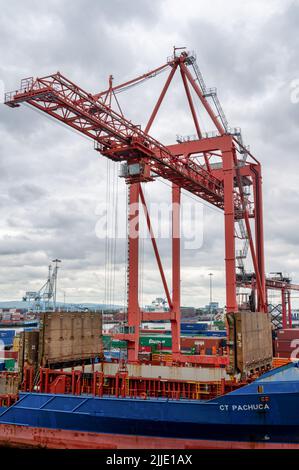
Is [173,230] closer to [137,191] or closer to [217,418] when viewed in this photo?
[137,191]

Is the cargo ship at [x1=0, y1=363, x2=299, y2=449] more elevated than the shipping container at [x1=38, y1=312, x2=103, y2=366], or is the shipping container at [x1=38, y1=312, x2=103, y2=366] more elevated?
the shipping container at [x1=38, y1=312, x2=103, y2=366]

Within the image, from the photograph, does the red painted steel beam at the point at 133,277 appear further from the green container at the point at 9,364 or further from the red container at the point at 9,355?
the red container at the point at 9,355

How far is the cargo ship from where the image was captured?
15203mm

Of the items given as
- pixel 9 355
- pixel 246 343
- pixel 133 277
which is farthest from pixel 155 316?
pixel 9 355

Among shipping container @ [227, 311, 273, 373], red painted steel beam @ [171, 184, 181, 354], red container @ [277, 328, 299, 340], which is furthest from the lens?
red container @ [277, 328, 299, 340]

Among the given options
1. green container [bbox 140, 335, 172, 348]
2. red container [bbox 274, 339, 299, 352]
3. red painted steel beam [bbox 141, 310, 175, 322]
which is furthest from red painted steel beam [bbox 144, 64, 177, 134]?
green container [bbox 140, 335, 172, 348]

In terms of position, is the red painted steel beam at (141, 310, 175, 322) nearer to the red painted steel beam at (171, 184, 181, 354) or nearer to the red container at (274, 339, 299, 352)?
the red painted steel beam at (171, 184, 181, 354)

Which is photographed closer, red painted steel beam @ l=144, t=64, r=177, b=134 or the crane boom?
the crane boom

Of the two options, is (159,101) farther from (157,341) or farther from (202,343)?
(157,341)

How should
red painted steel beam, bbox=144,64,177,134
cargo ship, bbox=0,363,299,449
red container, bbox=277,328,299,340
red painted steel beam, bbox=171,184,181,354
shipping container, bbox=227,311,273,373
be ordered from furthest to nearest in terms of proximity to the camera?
red container, bbox=277,328,299,340, red painted steel beam, bbox=171,184,181,354, red painted steel beam, bbox=144,64,177,134, shipping container, bbox=227,311,273,373, cargo ship, bbox=0,363,299,449

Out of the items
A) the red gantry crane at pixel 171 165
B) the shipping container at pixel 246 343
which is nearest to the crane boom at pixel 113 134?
the red gantry crane at pixel 171 165

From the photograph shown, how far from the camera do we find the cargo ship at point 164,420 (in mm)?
15203
